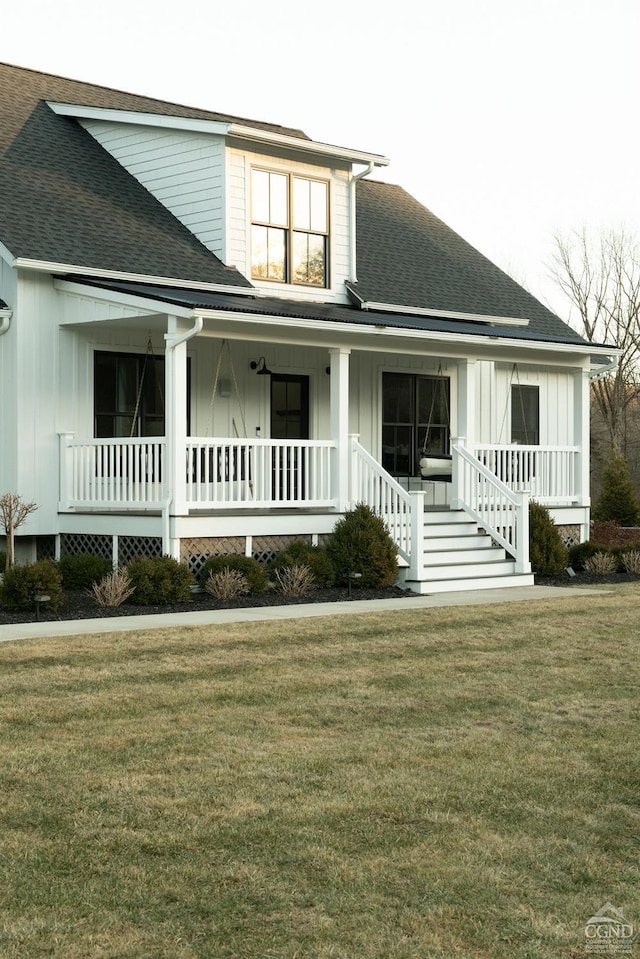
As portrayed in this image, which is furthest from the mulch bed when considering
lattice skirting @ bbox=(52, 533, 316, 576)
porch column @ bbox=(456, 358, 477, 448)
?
porch column @ bbox=(456, 358, 477, 448)

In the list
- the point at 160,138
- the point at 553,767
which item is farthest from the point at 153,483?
the point at 553,767

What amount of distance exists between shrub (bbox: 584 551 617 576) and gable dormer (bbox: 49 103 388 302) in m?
5.65

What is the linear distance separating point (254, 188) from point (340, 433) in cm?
420

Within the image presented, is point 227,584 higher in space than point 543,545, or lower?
lower

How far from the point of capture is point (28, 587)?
43.7ft

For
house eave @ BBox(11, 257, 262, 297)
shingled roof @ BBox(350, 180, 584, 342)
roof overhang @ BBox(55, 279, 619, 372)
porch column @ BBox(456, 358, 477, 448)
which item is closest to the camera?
roof overhang @ BBox(55, 279, 619, 372)

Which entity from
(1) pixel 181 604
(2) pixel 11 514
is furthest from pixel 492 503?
(2) pixel 11 514

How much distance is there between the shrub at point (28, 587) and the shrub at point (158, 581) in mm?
1017

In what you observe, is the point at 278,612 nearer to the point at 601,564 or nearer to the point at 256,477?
the point at 256,477

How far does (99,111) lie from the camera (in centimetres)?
1919

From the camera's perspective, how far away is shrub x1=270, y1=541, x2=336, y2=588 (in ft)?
51.1

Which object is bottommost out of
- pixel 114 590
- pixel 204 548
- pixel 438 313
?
pixel 114 590

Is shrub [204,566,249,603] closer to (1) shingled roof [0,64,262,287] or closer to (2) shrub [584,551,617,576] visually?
(1) shingled roof [0,64,262,287]

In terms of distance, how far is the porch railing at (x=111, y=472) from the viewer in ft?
50.0
